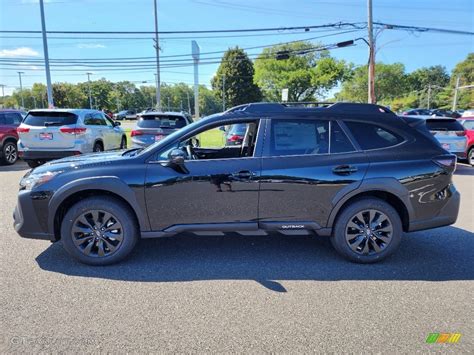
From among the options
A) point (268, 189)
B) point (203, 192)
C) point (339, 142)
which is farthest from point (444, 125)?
point (203, 192)

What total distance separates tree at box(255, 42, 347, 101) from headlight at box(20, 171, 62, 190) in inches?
2308

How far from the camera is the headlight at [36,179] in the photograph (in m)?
3.79

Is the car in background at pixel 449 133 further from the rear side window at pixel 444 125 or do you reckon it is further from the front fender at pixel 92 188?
the front fender at pixel 92 188

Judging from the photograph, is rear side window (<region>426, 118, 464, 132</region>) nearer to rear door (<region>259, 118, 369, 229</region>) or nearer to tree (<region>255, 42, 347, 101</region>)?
rear door (<region>259, 118, 369, 229</region>)

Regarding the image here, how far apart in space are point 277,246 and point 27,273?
2.88 meters

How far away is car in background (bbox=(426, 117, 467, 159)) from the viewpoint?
1026 cm

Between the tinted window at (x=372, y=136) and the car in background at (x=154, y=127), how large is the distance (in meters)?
6.95

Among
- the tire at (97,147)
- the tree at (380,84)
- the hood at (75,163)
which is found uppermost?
the tree at (380,84)

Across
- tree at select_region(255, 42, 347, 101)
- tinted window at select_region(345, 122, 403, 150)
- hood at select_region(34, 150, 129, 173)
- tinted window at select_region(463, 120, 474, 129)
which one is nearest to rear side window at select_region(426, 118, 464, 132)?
tinted window at select_region(463, 120, 474, 129)

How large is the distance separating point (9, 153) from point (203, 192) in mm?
10770

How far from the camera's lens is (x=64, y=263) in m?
3.94

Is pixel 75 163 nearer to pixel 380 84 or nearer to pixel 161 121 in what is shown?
pixel 161 121

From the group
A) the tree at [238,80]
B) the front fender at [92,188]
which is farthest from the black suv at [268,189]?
the tree at [238,80]

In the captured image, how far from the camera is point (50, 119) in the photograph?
9445 mm
